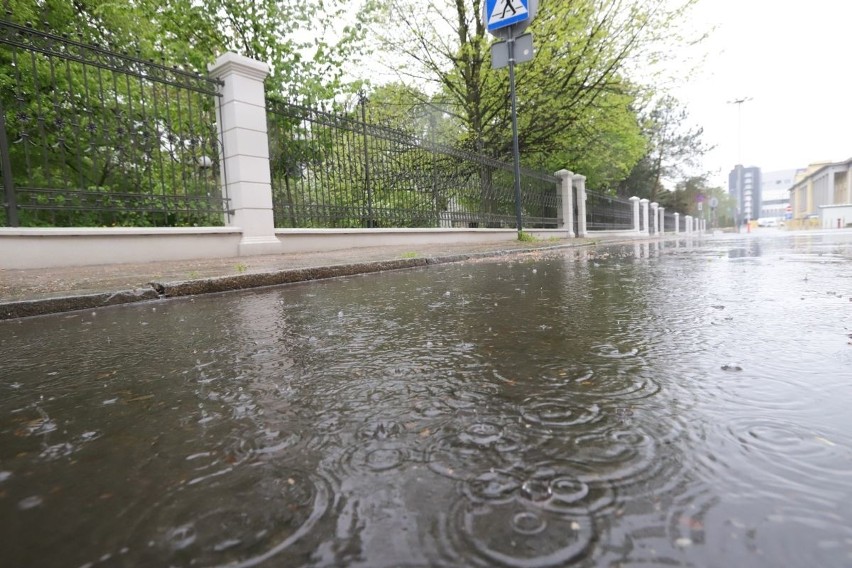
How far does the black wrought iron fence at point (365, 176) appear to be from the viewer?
8297 millimetres

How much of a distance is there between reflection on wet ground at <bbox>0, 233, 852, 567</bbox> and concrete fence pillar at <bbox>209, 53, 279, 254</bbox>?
A: 5043 mm

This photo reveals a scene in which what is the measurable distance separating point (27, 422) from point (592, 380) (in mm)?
1666

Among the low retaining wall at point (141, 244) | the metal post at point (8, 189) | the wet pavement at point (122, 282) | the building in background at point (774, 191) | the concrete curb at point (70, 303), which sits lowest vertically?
the concrete curb at point (70, 303)

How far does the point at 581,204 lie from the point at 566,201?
1.18 meters

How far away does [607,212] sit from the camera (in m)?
22.7

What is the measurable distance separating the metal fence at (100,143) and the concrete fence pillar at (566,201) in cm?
1367

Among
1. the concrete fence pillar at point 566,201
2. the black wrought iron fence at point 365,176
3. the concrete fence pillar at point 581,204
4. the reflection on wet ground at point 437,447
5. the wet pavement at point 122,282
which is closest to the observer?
the reflection on wet ground at point 437,447

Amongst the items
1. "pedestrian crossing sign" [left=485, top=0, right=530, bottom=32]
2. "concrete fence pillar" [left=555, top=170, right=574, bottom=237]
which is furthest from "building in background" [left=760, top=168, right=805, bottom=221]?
"pedestrian crossing sign" [left=485, top=0, right=530, bottom=32]

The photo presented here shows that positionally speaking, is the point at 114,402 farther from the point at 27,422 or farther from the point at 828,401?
the point at 828,401

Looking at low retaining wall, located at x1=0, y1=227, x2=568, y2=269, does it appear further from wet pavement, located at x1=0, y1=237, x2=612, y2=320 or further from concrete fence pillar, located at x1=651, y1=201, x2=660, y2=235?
concrete fence pillar, located at x1=651, y1=201, x2=660, y2=235

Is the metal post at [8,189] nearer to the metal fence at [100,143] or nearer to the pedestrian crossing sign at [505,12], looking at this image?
the metal fence at [100,143]

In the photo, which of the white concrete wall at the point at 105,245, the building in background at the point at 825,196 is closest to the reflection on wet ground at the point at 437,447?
the white concrete wall at the point at 105,245

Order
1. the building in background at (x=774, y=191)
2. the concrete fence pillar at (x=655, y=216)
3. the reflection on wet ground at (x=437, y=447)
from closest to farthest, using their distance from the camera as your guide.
A: the reflection on wet ground at (x=437, y=447), the concrete fence pillar at (x=655, y=216), the building in background at (x=774, y=191)

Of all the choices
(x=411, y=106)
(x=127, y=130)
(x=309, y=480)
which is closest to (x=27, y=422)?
(x=309, y=480)
